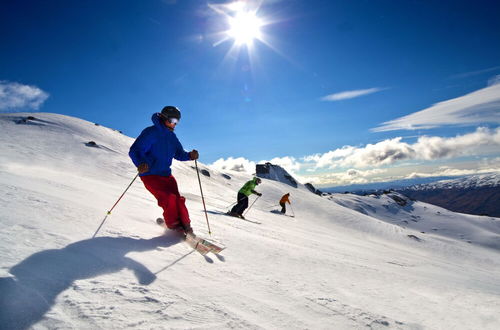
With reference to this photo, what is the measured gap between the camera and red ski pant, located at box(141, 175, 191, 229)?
500cm

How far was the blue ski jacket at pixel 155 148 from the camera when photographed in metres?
5.46

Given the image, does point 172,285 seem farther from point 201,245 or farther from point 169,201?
point 169,201

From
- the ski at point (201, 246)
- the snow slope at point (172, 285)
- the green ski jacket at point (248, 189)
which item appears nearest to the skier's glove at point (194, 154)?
the snow slope at point (172, 285)

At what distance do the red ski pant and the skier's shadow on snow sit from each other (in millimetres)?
1242

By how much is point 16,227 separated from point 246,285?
2.68m

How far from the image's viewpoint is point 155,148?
18.4 feet

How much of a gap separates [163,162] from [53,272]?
11.1ft

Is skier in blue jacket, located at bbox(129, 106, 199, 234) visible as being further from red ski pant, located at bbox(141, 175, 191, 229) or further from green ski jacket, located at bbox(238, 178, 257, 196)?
green ski jacket, located at bbox(238, 178, 257, 196)

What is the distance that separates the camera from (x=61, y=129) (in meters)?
21.9

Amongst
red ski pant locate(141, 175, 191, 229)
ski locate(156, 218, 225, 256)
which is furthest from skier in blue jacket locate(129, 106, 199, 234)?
ski locate(156, 218, 225, 256)

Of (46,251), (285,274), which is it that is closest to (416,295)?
(285,274)

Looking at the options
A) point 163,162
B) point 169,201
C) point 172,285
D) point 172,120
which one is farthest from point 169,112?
point 172,285

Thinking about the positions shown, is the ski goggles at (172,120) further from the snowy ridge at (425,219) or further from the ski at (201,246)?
the snowy ridge at (425,219)

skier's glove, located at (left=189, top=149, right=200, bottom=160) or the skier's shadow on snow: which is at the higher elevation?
skier's glove, located at (left=189, top=149, right=200, bottom=160)
